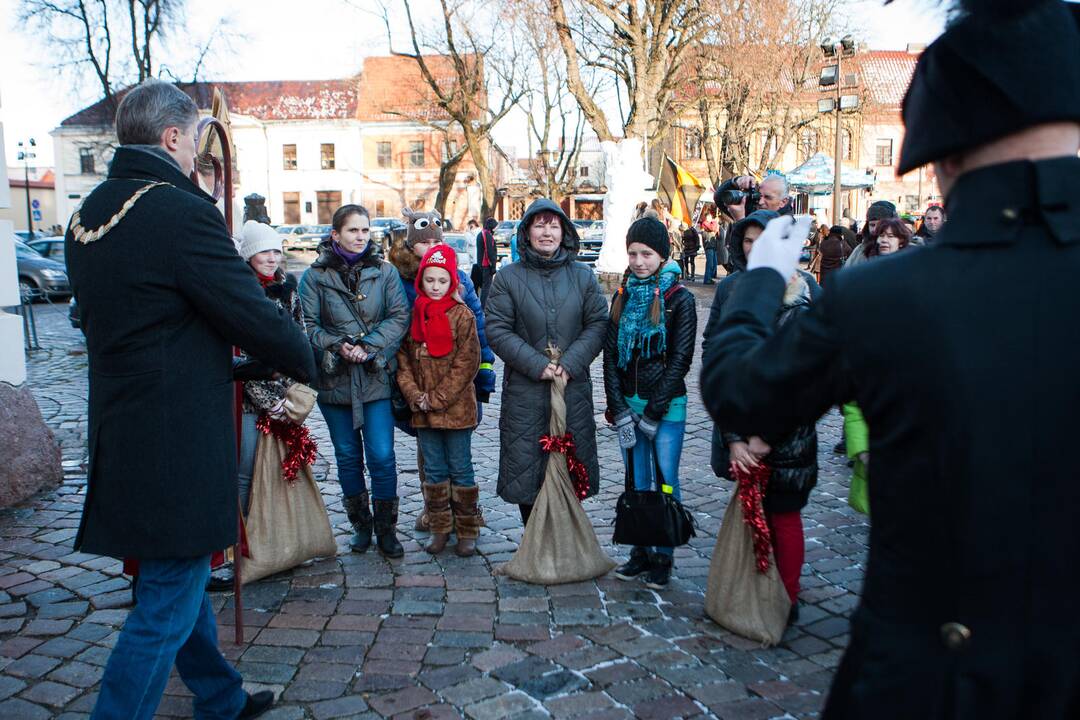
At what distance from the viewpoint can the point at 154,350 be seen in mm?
2689

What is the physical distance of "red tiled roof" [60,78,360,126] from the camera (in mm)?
63144

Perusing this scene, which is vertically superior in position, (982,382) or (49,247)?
(982,382)

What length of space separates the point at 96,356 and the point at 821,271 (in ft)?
40.0

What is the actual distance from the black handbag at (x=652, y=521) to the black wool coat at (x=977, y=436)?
9.46ft

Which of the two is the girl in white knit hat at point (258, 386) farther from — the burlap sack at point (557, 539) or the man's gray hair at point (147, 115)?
the man's gray hair at point (147, 115)

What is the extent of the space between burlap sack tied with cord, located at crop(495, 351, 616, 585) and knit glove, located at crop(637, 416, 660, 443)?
0.44m

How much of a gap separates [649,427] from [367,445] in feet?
5.23

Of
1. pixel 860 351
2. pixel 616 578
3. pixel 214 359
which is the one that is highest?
pixel 860 351

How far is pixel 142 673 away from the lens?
106 inches

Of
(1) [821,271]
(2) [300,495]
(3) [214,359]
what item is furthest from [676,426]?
(1) [821,271]

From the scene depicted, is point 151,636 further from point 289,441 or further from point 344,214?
point 344,214

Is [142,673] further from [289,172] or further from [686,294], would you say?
[289,172]

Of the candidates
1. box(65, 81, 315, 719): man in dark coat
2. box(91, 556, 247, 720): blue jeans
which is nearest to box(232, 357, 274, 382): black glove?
box(65, 81, 315, 719): man in dark coat

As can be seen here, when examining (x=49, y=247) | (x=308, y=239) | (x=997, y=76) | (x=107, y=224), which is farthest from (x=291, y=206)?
(x=997, y=76)
